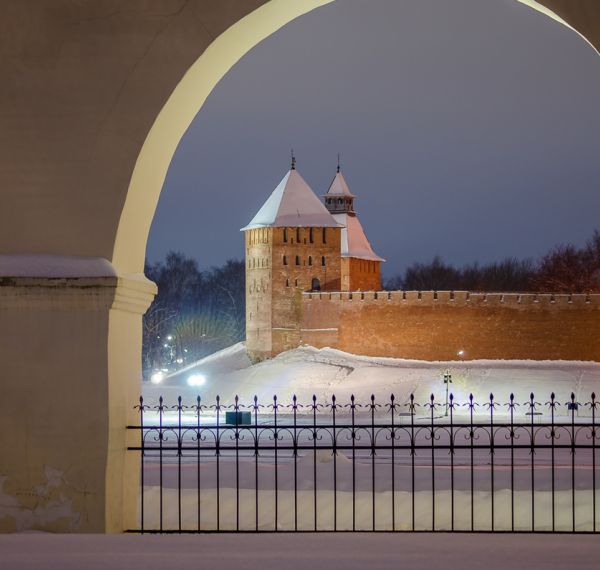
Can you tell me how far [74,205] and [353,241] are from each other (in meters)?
43.9

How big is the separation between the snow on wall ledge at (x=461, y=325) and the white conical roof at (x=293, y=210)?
4.20 metres

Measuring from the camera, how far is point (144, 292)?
5742 millimetres

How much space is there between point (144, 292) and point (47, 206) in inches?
28.6

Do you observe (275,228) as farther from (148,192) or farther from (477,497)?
(148,192)

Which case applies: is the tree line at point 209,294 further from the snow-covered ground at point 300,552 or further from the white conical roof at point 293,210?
the snow-covered ground at point 300,552

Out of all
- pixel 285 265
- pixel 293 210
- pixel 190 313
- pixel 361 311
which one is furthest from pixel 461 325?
pixel 190 313

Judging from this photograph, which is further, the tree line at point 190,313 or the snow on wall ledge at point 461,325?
the tree line at point 190,313

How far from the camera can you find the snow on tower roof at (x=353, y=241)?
48406 mm

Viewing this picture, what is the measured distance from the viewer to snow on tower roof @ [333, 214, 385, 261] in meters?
48.4

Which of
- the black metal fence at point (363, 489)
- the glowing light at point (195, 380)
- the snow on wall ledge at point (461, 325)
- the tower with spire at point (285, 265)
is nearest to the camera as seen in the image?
the black metal fence at point (363, 489)

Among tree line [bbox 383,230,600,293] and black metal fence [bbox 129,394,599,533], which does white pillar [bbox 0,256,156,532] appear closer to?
black metal fence [bbox 129,394,599,533]

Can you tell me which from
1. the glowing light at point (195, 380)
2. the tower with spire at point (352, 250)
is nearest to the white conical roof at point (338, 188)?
the tower with spire at point (352, 250)

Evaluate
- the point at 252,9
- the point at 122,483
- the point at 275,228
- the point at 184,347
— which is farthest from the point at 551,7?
the point at 184,347

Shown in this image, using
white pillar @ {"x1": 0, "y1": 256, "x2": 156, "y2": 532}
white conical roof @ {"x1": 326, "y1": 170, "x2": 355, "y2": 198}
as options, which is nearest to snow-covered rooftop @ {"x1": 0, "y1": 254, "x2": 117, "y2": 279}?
white pillar @ {"x1": 0, "y1": 256, "x2": 156, "y2": 532}
